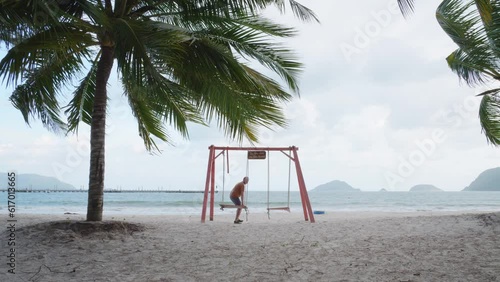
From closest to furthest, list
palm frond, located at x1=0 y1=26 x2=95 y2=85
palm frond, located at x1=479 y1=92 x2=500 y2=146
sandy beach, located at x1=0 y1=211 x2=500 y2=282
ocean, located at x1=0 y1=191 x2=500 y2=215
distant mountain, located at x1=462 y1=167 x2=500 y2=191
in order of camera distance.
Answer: sandy beach, located at x1=0 y1=211 x2=500 y2=282, palm frond, located at x1=0 y1=26 x2=95 y2=85, palm frond, located at x1=479 y1=92 x2=500 y2=146, ocean, located at x1=0 y1=191 x2=500 y2=215, distant mountain, located at x1=462 y1=167 x2=500 y2=191

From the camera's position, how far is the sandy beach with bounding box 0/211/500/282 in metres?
5.32

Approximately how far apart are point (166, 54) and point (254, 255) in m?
3.17

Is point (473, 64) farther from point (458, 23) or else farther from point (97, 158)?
point (97, 158)

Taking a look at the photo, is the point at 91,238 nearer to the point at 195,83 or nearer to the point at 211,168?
the point at 195,83

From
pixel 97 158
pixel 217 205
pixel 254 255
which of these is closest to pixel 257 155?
pixel 97 158

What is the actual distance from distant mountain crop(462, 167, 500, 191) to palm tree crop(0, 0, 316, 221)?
16991cm

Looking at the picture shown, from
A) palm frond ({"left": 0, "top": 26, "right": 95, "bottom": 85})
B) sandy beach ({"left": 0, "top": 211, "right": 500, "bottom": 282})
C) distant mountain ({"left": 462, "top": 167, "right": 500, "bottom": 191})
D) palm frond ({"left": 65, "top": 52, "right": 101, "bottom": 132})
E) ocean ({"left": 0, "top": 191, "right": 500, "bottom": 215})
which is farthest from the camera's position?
distant mountain ({"left": 462, "top": 167, "right": 500, "bottom": 191})

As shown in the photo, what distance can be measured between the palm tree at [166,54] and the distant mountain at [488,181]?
170 metres

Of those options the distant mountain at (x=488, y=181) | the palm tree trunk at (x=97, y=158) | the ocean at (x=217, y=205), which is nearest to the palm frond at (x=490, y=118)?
the ocean at (x=217, y=205)

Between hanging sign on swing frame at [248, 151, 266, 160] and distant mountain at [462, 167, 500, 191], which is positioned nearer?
hanging sign on swing frame at [248, 151, 266, 160]

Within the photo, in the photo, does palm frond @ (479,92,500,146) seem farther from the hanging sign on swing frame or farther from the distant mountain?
the distant mountain

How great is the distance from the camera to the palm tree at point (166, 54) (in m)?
6.44

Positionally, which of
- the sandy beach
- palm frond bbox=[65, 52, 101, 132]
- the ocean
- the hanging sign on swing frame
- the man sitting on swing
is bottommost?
the ocean

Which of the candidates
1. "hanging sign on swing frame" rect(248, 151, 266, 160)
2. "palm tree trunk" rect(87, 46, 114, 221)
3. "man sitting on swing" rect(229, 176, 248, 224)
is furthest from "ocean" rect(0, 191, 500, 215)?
"palm tree trunk" rect(87, 46, 114, 221)
